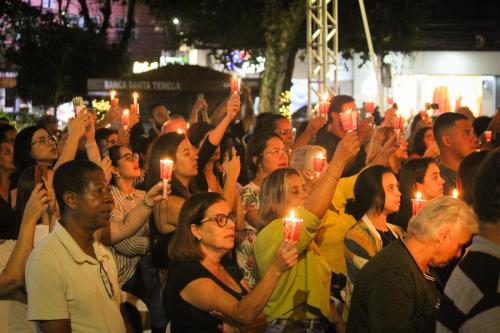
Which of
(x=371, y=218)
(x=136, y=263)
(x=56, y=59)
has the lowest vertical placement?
(x=136, y=263)

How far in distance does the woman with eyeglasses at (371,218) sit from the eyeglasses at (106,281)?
1713mm

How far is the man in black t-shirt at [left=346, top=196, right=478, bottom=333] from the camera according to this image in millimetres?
4793

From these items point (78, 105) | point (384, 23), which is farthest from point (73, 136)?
point (384, 23)

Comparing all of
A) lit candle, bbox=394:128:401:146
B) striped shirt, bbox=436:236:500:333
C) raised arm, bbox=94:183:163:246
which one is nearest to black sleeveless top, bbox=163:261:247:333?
raised arm, bbox=94:183:163:246

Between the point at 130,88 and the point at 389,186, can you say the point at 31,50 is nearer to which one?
the point at 130,88

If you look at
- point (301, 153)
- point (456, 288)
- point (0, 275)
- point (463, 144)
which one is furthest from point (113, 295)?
point (463, 144)

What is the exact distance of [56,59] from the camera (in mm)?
38469

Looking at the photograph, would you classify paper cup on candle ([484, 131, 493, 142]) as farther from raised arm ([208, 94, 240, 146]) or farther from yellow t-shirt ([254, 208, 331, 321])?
yellow t-shirt ([254, 208, 331, 321])

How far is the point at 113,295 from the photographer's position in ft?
16.9

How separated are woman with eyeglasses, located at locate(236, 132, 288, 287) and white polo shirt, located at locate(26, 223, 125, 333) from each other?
218cm

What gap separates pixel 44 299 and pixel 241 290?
1213 mm

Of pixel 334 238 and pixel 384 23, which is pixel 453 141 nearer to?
pixel 334 238

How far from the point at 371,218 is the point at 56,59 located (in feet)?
110

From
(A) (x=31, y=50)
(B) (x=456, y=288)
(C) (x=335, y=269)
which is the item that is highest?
(A) (x=31, y=50)
